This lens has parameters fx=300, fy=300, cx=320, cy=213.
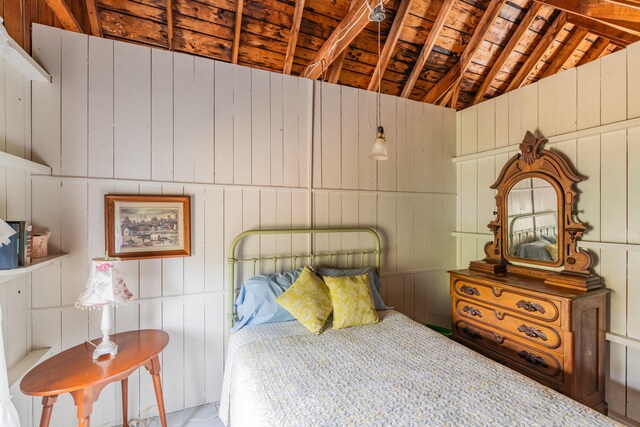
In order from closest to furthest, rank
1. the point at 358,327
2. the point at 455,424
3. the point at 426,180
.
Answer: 1. the point at 455,424
2. the point at 358,327
3. the point at 426,180

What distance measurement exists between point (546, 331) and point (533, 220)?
3.33 feet

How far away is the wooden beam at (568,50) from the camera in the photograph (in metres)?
3.12

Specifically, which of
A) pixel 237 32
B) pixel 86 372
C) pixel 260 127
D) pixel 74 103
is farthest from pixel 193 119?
pixel 86 372

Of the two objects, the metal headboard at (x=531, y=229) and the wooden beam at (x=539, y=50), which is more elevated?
the wooden beam at (x=539, y=50)

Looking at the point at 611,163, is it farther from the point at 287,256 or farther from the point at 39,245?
the point at 39,245

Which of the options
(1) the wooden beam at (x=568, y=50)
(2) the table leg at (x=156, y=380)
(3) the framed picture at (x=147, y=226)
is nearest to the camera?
(2) the table leg at (x=156, y=380)

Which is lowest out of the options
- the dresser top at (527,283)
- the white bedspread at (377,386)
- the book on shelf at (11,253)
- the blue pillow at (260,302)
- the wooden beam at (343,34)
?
the white bedspread at (377,386)

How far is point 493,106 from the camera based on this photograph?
10.7 ft

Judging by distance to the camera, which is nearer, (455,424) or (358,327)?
(455,424)

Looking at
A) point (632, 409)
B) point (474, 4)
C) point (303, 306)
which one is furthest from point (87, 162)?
point (632, 409)

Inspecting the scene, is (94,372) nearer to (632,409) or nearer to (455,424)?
(455,424)

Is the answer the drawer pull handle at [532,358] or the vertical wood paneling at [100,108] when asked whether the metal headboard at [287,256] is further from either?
the drawer pull handle at [532,358]

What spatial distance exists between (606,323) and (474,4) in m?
3.06

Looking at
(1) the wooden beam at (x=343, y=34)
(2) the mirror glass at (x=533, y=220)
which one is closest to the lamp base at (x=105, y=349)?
(1) the wooden beam at (x=343, y=34)
